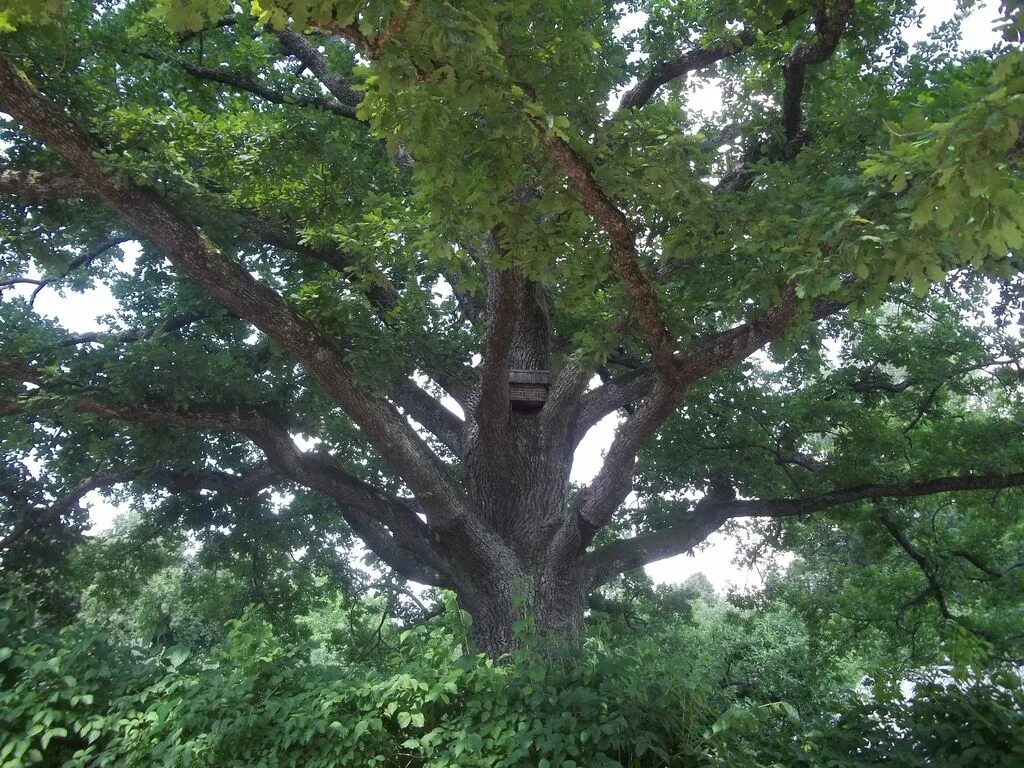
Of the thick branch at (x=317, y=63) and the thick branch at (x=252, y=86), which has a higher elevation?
the thick branch at (x=317, y=63)

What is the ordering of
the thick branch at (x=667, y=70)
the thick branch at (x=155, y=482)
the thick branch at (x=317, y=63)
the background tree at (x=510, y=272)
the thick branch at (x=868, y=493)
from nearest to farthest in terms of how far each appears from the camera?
the background tree at (x=510, y=272) < the thick branch at (x=868, y=493) < the thick branch at (x=155, y=482) < the thick branch at (x=667, y=70) < the thick branch at (x=317, y=63)

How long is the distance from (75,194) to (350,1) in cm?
435

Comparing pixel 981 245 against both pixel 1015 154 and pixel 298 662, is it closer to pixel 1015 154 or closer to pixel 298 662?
pixel 1015 154

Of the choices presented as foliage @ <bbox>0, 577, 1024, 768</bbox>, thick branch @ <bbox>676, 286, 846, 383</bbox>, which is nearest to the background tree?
thick branch @ <bbox>676, 286, 846, 383</bbox>

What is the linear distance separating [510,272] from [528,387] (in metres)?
2.24

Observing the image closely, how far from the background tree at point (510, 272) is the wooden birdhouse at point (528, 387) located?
0.20 meters

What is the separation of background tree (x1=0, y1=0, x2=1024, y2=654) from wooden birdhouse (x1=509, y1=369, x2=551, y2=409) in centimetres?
20

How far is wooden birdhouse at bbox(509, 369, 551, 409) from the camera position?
764cm

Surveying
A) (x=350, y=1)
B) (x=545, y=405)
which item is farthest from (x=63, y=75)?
(x=545, y=405)

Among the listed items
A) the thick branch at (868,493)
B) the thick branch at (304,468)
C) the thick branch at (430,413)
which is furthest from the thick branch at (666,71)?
the thick branch at (304,468)

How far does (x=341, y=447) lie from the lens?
10617mm

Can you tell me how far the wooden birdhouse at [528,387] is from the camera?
764cm

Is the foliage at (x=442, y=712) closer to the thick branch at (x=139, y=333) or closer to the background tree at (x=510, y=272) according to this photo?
the background tree at (x=510, y=272)

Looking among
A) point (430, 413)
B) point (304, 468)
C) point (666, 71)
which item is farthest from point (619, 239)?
point (666, 71)
